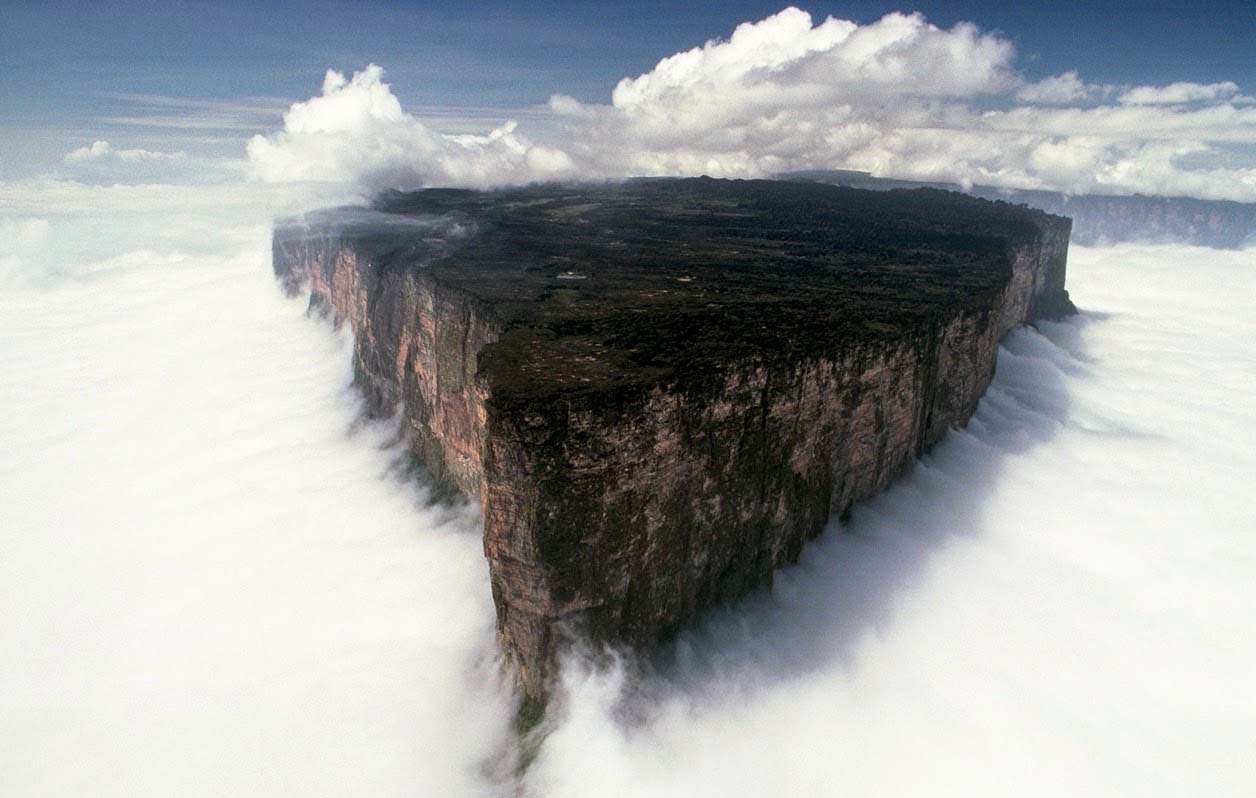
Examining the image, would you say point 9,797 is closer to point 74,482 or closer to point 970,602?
point 74,482

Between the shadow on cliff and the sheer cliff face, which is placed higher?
the sheer cliff face

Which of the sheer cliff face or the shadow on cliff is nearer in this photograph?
the sheer cliff face

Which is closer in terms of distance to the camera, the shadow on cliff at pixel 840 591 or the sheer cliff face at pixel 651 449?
the sheer cliff face at pixel 651 449

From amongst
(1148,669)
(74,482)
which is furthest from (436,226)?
(1148,669)

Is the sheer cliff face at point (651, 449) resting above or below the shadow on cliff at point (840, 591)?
above

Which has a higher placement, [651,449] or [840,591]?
[651,449]
